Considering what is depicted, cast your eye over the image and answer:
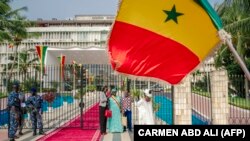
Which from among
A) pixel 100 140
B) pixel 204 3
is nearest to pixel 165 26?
pixel 204 3

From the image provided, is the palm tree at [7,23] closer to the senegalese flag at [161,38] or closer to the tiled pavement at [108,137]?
the tiled pavement at [108,137]

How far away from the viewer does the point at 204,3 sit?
153 inches

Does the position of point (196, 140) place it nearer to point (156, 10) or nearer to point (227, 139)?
point (227, 139)

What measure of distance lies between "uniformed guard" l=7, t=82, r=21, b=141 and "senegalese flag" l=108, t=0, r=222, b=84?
6.79 metres

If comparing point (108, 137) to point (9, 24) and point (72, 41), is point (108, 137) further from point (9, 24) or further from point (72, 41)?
point (72, 41)

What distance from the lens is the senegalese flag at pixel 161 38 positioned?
4.09 meters

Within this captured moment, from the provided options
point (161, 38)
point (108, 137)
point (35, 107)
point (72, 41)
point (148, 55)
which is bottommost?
point (108, 137)

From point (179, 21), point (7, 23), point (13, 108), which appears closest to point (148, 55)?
point (179, 21)

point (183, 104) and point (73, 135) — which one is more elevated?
point (183, 104)

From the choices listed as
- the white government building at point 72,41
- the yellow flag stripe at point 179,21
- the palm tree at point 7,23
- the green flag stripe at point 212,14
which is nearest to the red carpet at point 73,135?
the yellow flag stripe at point 179,21

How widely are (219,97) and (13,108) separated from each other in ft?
18.9

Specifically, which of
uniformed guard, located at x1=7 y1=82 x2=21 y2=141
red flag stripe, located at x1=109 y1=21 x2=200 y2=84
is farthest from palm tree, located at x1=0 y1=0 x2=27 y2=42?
red flag stripe, located at x1=109 y1=21 x2=200 y2=84

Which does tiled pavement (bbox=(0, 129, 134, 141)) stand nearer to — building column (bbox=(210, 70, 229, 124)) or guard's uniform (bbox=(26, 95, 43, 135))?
guard's uniform (bbox=(26, 95, 43, 135))

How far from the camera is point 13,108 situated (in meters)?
10.6
